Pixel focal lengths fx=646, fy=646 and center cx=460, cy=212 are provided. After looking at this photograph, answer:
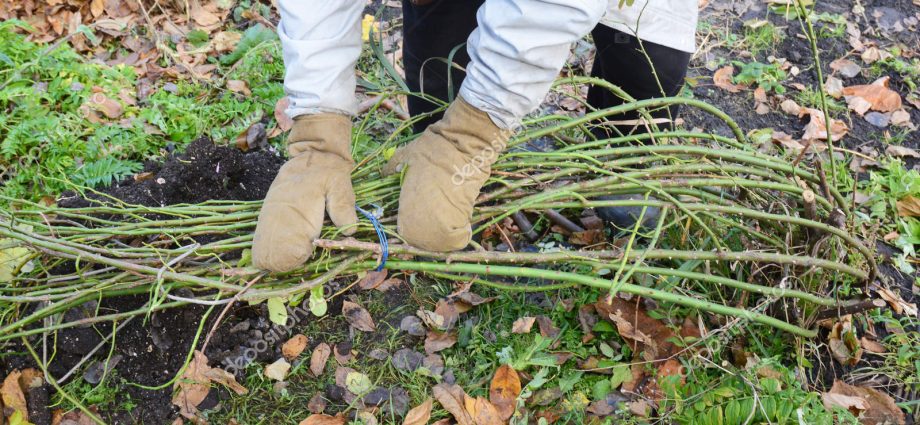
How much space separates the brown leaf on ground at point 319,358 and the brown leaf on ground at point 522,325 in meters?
0.58

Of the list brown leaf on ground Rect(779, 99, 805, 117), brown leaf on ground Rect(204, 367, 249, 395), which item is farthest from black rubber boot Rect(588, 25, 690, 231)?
brown leaf on ground Rect(204, 367, 249, 395)

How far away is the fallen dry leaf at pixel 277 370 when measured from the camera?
6.33 ft

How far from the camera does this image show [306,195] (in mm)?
1639

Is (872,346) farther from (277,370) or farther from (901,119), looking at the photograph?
(277,370)

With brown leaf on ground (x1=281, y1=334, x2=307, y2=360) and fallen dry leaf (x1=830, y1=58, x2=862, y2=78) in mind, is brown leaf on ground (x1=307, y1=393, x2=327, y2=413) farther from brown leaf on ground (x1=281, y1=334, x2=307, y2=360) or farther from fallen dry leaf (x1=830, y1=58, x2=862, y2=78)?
fallen dry leaf (x1=830, y1=58, x2=862, y2=78)

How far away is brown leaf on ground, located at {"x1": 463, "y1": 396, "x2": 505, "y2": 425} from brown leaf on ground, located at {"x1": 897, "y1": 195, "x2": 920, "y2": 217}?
172 centimetres

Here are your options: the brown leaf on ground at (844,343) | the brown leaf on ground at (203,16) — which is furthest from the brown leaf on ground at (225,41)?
the brown leaf on ground at (844,343)

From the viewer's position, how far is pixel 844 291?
192 centimetres

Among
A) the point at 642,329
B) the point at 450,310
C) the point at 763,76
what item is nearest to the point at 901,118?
the point at 763,76

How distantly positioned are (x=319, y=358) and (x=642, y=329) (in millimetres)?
994

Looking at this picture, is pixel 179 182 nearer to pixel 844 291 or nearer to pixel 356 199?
pixel 356 199

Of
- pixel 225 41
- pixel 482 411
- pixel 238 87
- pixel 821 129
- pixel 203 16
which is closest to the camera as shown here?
pixel 482 411

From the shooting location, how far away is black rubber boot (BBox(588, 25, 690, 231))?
2084 mm

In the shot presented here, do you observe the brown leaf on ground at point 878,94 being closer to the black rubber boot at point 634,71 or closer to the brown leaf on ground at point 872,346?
the black rubber boot at point 634,71
